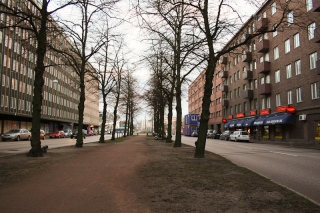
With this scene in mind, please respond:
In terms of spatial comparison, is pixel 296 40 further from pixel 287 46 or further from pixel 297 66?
pixel 297 66

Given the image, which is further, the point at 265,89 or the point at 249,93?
the point at 249,93

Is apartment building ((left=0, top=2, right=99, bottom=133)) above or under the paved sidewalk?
above

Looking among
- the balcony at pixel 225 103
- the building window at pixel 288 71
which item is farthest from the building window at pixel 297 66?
the balcony at pixel 225 103

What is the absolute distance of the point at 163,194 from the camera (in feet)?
19.7

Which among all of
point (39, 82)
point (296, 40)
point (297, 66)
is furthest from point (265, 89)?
point (39, 82)

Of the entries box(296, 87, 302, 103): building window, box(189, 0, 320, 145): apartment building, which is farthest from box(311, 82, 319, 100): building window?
box(296, 87, 302, 103): building window

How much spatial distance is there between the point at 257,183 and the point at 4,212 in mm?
5324

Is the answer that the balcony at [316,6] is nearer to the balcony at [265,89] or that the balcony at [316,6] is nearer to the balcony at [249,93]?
the balcony at [265,89]

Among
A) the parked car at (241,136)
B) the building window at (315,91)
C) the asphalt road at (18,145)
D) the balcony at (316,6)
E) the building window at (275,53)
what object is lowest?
the asphalt road at (18,145)

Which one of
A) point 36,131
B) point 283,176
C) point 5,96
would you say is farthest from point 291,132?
point 5,96

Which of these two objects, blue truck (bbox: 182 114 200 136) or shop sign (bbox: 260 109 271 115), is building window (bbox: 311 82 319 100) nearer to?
shop sign (bbox: 260 109 271 115)

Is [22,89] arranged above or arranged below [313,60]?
below

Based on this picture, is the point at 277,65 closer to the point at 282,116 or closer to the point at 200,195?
the point at 282,116

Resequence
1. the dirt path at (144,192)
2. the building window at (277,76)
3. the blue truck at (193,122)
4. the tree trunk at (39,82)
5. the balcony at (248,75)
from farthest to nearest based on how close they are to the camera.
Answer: the blue truck at (193,122), the balcony at (248,75), the building window at (277,76), the tree trunk at (39,82), the dirt path at (144,192)
